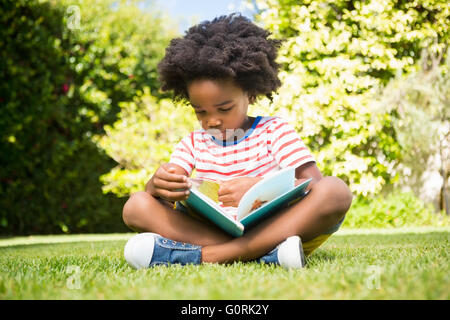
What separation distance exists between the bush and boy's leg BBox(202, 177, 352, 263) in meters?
5.06

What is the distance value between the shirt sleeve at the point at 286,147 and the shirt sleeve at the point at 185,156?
0.48 m

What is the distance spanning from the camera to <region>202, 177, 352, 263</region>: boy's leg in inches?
75.1

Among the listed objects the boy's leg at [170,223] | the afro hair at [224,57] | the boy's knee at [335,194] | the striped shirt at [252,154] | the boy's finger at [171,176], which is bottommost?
the boy's leg at [170,223]

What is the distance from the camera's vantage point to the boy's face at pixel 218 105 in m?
2.32

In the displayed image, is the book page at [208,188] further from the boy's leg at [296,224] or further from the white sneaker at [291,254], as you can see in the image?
the white sneaker at [291,254]

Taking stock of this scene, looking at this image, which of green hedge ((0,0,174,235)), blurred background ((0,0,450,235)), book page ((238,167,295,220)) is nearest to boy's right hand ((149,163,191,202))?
book page ((238,167,295,220))

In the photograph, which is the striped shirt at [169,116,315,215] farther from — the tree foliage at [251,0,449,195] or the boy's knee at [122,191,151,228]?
the tree foliage at [251,0,449,195]

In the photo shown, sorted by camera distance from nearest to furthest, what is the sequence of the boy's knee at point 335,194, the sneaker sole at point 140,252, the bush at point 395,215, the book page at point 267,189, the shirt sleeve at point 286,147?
the book page at point 267,189 → the boy's knee at point 335,194 → the sneaker sole at point 140,252 → the shirt sleeve at point 286,147 → the bush at point 395,215

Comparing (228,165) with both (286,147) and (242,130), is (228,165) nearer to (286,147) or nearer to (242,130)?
(242,130)

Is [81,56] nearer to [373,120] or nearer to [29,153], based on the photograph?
[29,153]

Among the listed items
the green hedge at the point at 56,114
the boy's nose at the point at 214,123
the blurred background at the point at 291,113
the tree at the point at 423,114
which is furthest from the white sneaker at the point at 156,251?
the green hedge at the point at 56,114

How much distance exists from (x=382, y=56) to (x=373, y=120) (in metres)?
1.01

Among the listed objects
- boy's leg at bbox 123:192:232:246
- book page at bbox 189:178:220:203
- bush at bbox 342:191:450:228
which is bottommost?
bush at bbox 342:191:450:228
